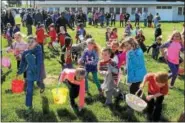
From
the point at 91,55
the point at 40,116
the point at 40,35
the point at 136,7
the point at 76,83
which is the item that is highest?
the point at 136,7

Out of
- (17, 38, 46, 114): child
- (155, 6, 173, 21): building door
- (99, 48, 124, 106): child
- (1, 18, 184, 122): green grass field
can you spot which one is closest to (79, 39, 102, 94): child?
(99, 48, 124, 106): child

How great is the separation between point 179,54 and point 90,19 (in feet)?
106

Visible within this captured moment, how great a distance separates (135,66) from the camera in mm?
8594

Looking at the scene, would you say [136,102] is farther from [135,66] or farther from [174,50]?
[174,50]

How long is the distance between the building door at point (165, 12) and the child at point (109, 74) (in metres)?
47.8

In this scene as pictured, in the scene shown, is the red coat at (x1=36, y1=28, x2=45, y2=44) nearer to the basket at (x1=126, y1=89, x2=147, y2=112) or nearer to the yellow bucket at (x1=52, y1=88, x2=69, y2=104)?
the yellow bucket at (x1=52, y1=88, x2=69, y2=104)

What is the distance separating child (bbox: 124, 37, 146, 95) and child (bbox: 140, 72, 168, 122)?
55cm

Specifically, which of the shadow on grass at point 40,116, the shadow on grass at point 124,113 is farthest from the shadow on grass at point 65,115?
the shadow on grass at point 124,113

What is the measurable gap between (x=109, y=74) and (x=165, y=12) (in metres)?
49.0

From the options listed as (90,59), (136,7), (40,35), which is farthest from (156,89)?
(136,7)

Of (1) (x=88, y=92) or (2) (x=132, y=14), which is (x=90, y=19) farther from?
(1) (x=88, y=92)

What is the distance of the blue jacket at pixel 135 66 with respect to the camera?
853cm

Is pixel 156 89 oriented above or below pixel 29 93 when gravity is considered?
above

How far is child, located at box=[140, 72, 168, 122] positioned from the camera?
7.70 metres
